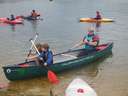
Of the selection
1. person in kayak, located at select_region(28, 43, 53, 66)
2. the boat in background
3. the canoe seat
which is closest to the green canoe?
the canoe seat

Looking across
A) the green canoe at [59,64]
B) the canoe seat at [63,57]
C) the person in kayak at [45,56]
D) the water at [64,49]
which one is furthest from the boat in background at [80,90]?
the canoe seat at [63,57]

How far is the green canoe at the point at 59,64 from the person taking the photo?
13773 mm

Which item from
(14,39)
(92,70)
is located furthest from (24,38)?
(92,70)

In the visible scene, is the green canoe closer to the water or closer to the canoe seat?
the canoe seat

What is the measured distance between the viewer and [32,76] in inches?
571

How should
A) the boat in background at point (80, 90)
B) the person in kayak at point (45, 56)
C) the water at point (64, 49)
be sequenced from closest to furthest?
1. the boat in background at point (80, 90)
2. the water at point (64, 49)
3. the person in kayak at point (45, 56)

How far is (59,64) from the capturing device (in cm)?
1503

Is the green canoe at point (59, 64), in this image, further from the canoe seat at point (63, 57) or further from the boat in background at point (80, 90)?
the boat in background at point (80, 90)

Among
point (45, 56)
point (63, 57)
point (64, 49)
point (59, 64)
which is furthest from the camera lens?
point (64, 49)

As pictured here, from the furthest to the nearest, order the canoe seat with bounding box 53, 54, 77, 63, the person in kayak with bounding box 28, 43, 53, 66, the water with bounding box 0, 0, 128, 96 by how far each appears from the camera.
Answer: the canoe seat with bounding box 53, 54, 77, 63 → the person in kayak with bounding box 28, 43, 53, 66 → the water with bounding box 0, 0, 128, 96

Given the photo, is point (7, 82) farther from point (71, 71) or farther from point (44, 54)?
point (71, 71)

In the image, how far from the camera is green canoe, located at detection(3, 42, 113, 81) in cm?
1377

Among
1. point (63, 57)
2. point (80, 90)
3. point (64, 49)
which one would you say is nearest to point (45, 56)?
point (63, 57)

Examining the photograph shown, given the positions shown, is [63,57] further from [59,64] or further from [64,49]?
[64,49]
